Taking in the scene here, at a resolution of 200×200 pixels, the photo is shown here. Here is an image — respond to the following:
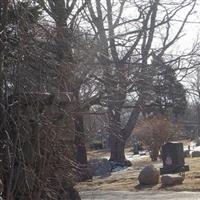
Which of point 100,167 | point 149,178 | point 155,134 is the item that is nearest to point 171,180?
point 149,178

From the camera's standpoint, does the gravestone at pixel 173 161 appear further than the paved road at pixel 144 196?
Yes

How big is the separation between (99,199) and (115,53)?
6893 mm

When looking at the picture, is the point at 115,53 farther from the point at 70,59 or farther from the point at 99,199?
the point at 70,59

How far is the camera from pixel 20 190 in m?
5.56

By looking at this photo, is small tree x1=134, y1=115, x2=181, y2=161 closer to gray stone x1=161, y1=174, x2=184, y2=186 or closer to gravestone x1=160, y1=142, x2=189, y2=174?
gravestone x1=160, y1=142, x2=189, y2=174

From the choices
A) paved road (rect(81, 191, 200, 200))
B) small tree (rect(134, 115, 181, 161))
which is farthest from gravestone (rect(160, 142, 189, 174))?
small tree (rect(134, 115, 181, 161))

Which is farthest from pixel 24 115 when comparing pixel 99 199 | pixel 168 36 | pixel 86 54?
pixel 168 36

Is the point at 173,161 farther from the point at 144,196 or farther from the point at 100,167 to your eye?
the point at 144,196

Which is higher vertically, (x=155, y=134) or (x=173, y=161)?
(x=155, y=134)

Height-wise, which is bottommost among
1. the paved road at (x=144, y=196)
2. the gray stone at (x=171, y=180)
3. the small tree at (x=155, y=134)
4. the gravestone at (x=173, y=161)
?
the paved road at (x=144, y=196)

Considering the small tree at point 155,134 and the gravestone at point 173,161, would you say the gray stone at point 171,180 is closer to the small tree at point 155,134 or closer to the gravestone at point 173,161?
the gravestone at point 173,161

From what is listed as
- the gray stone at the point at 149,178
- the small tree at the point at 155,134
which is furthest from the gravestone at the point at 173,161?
the small tree at the point at 155,134

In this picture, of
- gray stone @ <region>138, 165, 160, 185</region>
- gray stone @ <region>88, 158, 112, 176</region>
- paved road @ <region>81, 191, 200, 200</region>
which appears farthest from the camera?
gray stone @ <region>88, 158, 112, 176</region>

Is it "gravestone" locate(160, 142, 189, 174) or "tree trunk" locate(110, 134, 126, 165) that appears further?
"tree trunk" locate(110, 134, 126, 165)
